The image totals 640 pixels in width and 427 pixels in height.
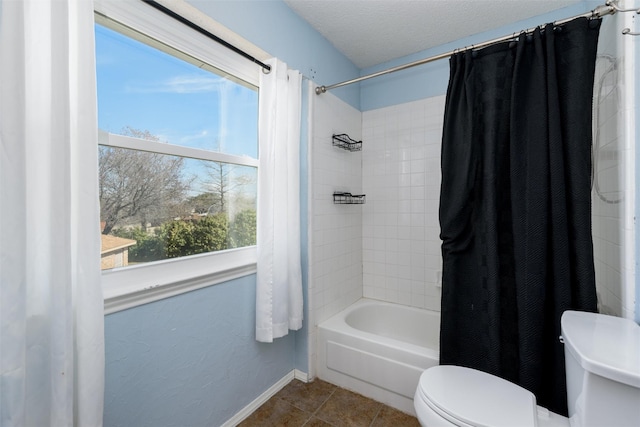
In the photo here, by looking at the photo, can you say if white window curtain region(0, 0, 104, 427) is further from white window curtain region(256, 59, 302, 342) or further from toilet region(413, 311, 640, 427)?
toilet region(413, 311, 640, 427)

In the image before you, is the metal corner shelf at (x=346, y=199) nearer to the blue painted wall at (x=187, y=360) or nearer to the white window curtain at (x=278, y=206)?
the white window curtain at (x=278, y=206)

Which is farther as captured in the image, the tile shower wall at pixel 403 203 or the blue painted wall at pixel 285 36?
the tile shower wall at pixel 403 203


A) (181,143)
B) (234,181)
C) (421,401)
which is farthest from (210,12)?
(421,401)

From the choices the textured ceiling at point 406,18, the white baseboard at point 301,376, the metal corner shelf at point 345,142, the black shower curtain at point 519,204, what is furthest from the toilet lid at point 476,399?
the textured ceiling at point 406,18

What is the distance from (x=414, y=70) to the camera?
229 cm

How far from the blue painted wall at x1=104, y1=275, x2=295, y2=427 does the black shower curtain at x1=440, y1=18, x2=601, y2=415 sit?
3.65 ft

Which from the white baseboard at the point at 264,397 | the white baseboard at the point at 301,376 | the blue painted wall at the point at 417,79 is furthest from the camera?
the blue painted wall at the point at 417,79

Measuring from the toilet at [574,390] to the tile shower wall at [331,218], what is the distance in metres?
0.93

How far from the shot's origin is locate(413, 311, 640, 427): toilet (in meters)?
0.77

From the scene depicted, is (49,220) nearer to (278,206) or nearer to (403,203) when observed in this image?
(278,206)

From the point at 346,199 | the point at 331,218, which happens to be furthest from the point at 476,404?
the point at 346,199

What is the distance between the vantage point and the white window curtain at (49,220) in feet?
2.32

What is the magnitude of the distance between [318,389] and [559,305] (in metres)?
1.44

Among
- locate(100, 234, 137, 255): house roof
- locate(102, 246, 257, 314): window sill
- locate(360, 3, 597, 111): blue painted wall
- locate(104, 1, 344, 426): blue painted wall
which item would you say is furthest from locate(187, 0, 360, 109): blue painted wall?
locate(102, 246, 257, 314): window sill
